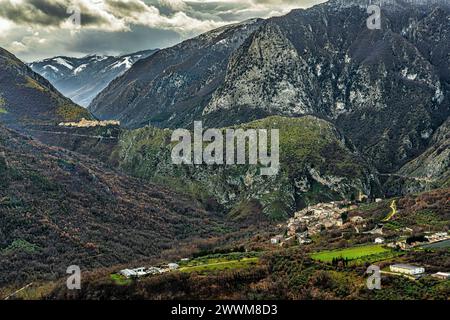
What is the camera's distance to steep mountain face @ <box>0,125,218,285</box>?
122 metres

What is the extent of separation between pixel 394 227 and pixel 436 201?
24.5m

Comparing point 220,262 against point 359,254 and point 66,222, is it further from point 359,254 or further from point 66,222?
point 66,222

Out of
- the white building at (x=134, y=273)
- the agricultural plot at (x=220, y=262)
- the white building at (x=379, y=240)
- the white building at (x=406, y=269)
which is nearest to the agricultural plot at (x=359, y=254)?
the white building at (x=379, y=240)

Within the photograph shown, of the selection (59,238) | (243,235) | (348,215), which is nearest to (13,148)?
(59,238)

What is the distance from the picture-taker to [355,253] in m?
84.6

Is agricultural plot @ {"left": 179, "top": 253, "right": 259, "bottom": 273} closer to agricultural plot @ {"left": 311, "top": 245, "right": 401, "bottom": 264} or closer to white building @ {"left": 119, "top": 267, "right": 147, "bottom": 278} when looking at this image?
white building @ {"left": 119, "top": 267, "right": 147, "bottom": 278}

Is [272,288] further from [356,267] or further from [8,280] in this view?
[8,280]

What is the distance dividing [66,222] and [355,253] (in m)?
90.6

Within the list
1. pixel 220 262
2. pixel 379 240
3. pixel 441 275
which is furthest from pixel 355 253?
pixel 220 262

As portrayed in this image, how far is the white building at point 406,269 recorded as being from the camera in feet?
220

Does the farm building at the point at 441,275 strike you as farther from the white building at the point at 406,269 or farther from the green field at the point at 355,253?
the green field at the point at 355,253

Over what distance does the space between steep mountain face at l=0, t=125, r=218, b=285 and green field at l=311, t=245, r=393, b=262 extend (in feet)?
182

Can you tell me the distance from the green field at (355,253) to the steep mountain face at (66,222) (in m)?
55.5
